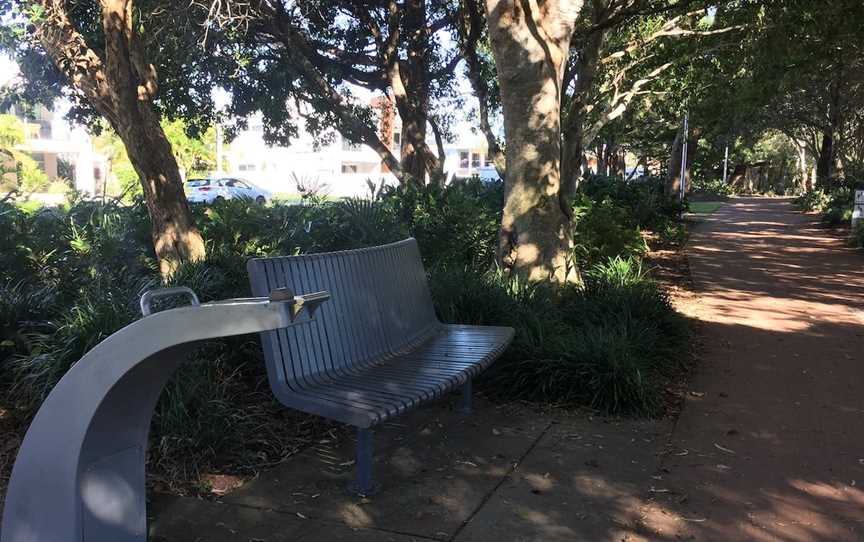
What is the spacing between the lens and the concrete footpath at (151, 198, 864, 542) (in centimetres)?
320

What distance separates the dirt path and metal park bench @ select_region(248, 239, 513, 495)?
1.26 meters

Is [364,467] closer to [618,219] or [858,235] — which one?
[618,219]

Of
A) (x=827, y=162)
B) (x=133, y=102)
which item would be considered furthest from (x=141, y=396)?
(x=827, y=162)

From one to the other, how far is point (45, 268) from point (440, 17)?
12572 millimetres

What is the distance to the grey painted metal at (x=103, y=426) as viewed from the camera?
2.39 metres

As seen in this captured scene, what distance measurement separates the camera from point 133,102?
25.4 ft

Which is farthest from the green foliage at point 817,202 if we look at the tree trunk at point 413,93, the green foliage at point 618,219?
the tree trunk at point 413,93

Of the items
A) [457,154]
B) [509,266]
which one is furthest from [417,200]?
[457,154]

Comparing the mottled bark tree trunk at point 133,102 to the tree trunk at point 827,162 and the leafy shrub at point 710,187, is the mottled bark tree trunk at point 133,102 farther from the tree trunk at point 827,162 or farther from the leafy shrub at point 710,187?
the leafy shrub at point 710,187

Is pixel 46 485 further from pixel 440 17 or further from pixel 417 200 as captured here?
pixel 440 17

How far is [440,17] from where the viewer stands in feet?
55.7

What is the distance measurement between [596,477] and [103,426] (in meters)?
2.33

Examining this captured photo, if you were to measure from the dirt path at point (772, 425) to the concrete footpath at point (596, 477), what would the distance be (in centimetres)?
1

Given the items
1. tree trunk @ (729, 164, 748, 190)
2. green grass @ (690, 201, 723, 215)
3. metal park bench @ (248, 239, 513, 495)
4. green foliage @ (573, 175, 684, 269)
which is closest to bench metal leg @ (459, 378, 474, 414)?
metal park bench @ (248, 239, 513, 495)
